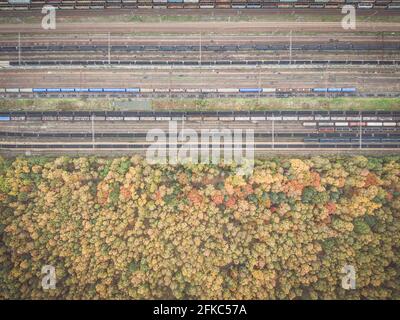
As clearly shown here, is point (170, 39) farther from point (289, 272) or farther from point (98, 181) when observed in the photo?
point (289, 272)

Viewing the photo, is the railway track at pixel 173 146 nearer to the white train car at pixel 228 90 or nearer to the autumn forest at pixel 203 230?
the autumn forest at pixel 203 230

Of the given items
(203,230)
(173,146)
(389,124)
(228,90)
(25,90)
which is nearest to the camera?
(203,230)

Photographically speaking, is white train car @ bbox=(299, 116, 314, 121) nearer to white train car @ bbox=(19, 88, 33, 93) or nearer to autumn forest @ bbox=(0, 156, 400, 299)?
autumn forest @ bbox=(0, 156, 400, 299)

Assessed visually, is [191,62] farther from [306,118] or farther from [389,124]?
[389,124]

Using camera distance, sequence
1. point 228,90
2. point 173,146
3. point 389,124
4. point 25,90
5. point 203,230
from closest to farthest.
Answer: point 203,230 < point 389,124 < point 173,146 < point 228,90 < point 25,90

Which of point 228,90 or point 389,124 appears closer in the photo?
point 389,124

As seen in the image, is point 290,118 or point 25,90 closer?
point 290,118

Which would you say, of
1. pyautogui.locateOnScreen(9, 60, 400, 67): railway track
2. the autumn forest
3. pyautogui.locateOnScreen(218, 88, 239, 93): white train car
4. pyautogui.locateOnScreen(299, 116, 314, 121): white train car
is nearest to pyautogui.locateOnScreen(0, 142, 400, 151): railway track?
the autumn forest

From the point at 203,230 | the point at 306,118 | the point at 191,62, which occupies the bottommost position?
the point at 203,230

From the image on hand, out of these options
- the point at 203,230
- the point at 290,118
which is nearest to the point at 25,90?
the point at 203,230

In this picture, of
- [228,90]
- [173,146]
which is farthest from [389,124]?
[173,146]

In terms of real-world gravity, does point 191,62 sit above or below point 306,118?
above
